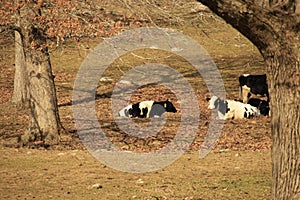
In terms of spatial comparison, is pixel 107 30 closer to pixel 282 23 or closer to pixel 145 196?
pixel 145 196

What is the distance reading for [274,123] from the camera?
290 inches

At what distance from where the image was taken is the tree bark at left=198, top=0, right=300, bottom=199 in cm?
666

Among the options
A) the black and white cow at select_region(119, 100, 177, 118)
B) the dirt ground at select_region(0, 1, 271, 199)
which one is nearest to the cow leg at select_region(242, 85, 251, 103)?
the dirt ground at select_region(0, 1, 271, 199)

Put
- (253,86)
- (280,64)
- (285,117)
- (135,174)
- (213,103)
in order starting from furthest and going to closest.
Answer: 1. (253,86)
2. (213,103)
3. (135,174)
4. (285,117)
5. (280,64)

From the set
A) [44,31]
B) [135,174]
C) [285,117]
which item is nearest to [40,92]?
A: [44,31]

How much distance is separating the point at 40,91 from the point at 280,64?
9667 mm

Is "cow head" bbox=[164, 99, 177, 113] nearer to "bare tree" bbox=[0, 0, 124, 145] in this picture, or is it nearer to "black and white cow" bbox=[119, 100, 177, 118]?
"black and white cow" bbox=[119, 100, 177, 118]

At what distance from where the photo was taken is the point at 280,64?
7066 millimetres

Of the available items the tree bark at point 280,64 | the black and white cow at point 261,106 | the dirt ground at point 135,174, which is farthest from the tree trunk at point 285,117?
the black and white cow at point 261,106

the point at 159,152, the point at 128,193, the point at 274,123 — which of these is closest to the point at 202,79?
the point at 159,152

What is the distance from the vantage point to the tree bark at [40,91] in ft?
48.8

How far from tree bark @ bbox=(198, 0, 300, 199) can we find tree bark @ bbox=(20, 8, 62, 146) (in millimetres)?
8737

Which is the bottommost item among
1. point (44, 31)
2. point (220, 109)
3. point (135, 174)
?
point (135, 174)

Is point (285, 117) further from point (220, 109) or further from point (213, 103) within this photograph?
point (213, 103)
